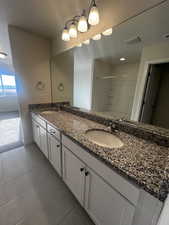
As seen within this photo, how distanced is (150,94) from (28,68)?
232 cm

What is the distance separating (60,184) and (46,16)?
252cm

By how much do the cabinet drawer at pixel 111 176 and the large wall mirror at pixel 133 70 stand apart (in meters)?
0.70

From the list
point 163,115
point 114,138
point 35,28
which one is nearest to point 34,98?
point 35,28

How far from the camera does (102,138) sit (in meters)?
1.31

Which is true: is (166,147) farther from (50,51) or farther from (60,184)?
(50,51)

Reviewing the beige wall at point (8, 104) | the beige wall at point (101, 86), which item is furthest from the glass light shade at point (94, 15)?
the beige wall at point (8, 104)

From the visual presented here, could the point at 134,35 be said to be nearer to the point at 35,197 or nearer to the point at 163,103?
the point at 163,103

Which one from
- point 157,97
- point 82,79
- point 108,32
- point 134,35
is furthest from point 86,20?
point 157,97

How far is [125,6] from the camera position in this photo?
1057mm

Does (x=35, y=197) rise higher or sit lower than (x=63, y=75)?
lower

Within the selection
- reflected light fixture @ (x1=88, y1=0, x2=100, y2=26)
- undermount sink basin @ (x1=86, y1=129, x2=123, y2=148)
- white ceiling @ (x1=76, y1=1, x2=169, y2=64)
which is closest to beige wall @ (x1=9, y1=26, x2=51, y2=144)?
white ceiling @ (x1=76, y1=1, x2=169, y2=64)

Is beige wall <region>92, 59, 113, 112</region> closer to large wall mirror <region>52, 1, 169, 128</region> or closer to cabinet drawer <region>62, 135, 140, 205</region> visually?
large wall mirror <region>52, 1, 169, 128</region>

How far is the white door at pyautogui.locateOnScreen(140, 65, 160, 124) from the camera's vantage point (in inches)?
41.3

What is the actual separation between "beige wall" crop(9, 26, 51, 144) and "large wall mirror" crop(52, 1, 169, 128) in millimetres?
1075
